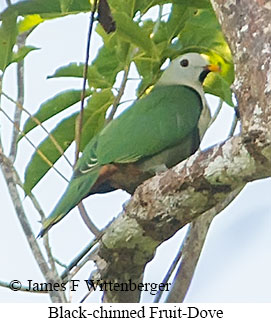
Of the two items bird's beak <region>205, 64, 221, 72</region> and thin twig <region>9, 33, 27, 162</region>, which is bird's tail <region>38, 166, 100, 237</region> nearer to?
thin twig <region>9, 33, 27, 162</region>

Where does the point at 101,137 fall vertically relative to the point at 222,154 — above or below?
below

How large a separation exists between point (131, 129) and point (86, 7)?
1.51 feet

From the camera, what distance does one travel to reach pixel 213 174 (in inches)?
70.3

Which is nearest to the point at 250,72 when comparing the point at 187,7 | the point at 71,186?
the point at 187,7

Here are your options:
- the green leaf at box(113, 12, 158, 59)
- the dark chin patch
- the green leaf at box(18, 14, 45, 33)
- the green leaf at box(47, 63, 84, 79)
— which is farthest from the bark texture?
the dark chin patch

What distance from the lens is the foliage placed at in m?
2.11

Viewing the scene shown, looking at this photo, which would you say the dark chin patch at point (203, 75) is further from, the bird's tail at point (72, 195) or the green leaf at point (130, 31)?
the green leaf at point (130, 31)

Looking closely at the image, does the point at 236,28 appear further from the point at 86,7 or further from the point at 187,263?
the point at 187,263

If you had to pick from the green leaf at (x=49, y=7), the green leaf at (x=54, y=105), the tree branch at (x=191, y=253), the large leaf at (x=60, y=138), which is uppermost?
the green leaf at (x=49, y=7)

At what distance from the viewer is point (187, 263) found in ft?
7.57

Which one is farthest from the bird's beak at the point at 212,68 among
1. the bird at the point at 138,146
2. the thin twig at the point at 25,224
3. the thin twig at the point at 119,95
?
the thin twig at the point at 25,224

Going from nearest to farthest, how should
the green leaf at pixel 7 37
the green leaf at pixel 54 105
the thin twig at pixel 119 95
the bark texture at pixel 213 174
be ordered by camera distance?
the bark texture at pixel 213 174 → the green leaf at pixel 7 37 → the thin twig at pixel 119 95 → the green leaf at pixel 54 105

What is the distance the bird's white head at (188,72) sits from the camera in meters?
2.93

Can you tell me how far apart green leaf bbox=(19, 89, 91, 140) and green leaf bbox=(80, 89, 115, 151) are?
0.03 metres
